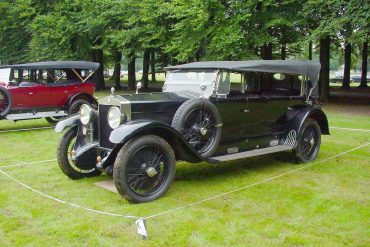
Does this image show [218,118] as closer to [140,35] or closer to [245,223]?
[245,223]

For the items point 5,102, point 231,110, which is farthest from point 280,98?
point 5,102

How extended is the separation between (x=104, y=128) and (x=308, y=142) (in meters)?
3.79

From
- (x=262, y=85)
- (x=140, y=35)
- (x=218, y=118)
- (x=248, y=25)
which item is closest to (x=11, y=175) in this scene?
(x=218, y=118)

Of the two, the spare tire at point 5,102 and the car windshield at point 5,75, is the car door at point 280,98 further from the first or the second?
the car windshield at point 5,75

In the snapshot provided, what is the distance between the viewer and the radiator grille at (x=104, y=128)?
18.9ft

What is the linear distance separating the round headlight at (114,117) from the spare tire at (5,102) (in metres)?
6.33

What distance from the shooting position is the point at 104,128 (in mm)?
5797

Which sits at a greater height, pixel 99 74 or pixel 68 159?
pixel 99 74

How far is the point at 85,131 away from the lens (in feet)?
20.0

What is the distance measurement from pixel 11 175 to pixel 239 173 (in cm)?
355

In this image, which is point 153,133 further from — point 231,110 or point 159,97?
point 231,110

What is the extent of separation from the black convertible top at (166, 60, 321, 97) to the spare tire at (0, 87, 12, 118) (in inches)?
218

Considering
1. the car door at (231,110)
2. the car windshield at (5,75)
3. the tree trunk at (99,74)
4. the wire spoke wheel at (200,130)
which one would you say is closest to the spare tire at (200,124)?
the wire spoke wheel at (200,130)

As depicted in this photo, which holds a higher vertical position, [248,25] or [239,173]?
[248,25]
